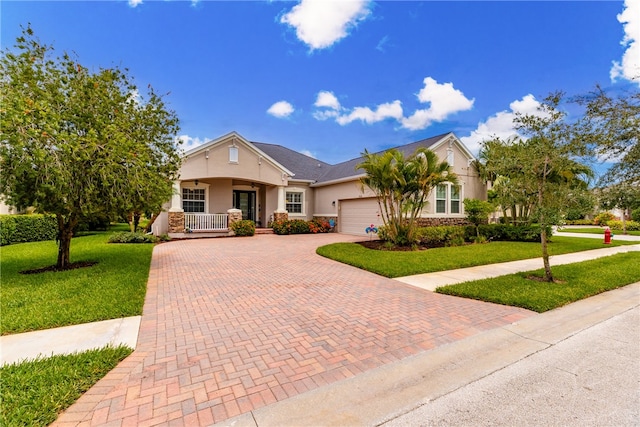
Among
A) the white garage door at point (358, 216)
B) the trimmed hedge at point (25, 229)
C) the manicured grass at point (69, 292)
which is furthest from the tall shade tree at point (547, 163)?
the trimmed hedge at point (25, 229)

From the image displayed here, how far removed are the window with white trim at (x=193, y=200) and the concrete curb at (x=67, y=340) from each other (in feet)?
45.1

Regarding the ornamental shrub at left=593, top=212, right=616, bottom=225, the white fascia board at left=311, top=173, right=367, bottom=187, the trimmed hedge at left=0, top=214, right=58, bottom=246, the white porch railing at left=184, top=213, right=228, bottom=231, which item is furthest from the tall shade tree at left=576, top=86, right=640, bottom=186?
the ornamental shrub at left=593, top=212, right=616, bottom=225

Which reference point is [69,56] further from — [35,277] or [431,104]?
[431,104]

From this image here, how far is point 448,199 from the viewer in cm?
1727

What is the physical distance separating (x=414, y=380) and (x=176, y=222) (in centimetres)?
1572

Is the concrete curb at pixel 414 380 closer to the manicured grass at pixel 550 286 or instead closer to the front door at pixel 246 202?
the manicured grass at pixel 550 286

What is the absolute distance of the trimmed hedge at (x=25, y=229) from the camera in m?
13.5

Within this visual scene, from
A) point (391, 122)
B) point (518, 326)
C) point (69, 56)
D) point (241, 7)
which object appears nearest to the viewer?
point (518, 326)

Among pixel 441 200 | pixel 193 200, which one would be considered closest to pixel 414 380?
pixel 441 200

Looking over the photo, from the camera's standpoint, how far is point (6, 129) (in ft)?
17.5

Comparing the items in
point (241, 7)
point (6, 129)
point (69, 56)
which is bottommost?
point (6, 129)

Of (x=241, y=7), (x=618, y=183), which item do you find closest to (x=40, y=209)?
(x=241, y=7)

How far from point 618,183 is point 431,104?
1900cm

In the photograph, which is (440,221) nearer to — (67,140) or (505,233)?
(505,233)
